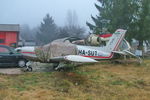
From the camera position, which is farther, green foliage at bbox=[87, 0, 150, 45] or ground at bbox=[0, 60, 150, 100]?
green foliage at bbox=[87, 0, 150, 45]

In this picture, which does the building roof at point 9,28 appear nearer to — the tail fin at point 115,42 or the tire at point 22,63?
the tire at point 22,63

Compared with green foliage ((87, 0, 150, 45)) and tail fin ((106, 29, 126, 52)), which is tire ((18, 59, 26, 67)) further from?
green foliage ((87, 0, 150, 45))

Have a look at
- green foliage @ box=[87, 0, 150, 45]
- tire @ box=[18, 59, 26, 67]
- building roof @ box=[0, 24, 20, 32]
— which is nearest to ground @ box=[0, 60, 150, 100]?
tire @ box=[18, 59, 26, 67]

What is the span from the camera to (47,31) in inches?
2399

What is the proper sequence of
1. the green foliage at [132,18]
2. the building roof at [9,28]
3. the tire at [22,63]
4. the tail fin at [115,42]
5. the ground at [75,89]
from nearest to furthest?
the ground at [75,89] < the tire at [22,63] < the tail fin at [115,42] < the green foliage at [132,18] < the building roof at [9,28]

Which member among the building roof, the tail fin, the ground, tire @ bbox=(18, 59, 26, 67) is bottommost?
the ground

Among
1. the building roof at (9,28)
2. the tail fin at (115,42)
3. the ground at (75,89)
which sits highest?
the building roof at (9,28)

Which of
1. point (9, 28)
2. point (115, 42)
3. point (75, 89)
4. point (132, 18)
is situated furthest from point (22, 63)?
point (9, 28)

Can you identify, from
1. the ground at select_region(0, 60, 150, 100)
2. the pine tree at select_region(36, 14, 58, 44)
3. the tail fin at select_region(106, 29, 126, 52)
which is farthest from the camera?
the pine tree at select_region(36, 14, 58, 44)

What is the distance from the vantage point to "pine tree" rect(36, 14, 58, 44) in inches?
2263

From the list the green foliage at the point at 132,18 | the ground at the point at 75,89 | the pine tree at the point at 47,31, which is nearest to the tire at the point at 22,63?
the ground at the point at 75,89

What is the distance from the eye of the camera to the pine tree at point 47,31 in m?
57.5

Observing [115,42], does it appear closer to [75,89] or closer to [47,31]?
[75,89]

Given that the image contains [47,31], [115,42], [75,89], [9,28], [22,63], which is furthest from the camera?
[47,31]
